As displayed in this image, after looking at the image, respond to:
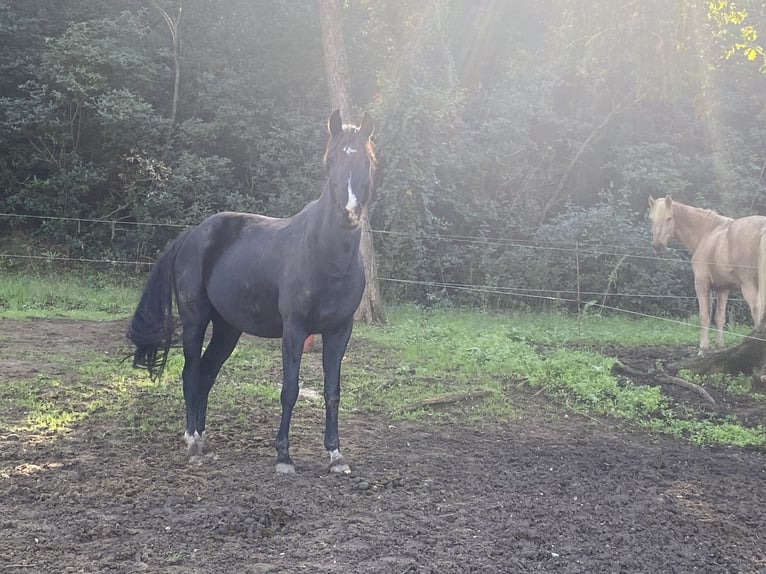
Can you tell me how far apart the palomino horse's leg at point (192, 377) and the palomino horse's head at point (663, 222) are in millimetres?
6632

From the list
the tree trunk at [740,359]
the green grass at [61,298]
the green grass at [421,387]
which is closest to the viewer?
A: the green grass at [421,387]

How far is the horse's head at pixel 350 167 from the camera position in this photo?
3.55m

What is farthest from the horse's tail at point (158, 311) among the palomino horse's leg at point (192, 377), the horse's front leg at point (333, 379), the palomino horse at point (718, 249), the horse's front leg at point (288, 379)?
the palomino horse at point (718, 249)

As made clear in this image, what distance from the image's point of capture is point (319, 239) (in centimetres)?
392

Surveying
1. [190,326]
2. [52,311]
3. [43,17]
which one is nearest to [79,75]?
[43,17]

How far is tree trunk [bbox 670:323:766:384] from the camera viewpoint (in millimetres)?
6434

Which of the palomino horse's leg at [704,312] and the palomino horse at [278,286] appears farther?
the palomino horse's leg at [704,312]

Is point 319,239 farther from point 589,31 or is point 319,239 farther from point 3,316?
Result: point 3,316

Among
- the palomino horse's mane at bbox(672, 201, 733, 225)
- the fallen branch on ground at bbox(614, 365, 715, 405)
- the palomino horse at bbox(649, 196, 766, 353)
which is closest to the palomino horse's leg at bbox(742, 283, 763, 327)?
the palomino horse at bbox(649, 196, 766, 353)

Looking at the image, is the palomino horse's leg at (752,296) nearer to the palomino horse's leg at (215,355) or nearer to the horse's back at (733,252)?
the horse's back at (733,252)

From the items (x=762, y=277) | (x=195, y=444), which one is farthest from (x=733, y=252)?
(x=195, y=444)

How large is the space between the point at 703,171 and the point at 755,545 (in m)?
14.6

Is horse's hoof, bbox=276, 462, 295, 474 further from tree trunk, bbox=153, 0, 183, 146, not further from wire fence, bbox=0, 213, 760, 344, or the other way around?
tree trunk, bbox=153, 0, 183, 146

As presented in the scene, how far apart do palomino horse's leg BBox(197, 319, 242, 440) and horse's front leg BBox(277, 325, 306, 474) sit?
0.80 metres
